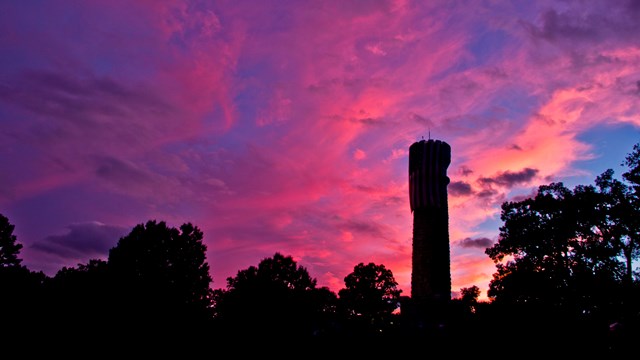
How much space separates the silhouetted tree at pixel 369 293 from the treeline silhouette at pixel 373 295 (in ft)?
0.60

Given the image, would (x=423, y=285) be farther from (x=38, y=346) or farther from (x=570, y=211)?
(x=38, y=346)

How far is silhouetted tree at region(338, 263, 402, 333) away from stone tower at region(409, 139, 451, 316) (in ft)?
97.4

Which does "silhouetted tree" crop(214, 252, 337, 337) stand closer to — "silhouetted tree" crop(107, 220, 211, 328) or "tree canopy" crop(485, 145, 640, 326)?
"silhouetted tree" crop(107, 220, 211, 328)

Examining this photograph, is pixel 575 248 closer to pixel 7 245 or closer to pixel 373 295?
pixel 373 295

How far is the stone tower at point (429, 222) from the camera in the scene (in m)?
46.5

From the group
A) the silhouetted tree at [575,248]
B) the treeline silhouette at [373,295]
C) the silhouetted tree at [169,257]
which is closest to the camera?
the treeline silhouette at [373,295]

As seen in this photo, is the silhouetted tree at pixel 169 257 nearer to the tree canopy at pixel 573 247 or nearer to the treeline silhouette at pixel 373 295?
the treeline silhouette at pixel 373 295

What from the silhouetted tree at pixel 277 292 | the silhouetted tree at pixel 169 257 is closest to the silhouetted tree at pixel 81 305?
the silhouetted tree at pixel 277 292

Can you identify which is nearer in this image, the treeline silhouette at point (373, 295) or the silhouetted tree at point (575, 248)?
the treeline silhouette at point (373, 295)

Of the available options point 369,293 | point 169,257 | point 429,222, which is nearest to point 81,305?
point 169,257

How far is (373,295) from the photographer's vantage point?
3012 inches

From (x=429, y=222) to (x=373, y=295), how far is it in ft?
106

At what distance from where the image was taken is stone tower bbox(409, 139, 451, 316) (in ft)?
153

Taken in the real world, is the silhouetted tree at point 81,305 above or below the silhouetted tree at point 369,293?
below
